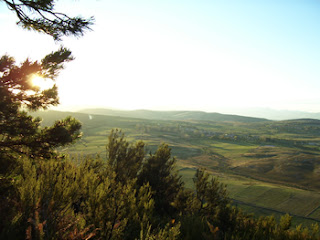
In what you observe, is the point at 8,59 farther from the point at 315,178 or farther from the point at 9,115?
the point at 315,178

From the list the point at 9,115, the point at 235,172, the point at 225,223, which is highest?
the point at 9,115

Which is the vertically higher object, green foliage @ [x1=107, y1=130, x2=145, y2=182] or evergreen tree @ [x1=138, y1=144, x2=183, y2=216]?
green foliage @ [x1=107, y1=130, x2=145, y2=182]

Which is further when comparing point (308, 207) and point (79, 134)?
point (308, 207)

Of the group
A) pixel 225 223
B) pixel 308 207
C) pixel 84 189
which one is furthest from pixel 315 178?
pixel 84 189

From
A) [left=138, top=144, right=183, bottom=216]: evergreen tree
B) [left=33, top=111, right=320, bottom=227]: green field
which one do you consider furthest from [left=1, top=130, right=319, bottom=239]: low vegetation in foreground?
[left=33, top=111, right=320, bottom=227]: green field

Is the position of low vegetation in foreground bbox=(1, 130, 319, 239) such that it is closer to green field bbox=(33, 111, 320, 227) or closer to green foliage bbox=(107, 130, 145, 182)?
green foliage bbox=(107, 130, 145, 182)

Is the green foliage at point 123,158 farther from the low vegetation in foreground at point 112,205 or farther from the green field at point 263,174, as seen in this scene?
the green field at point 263,174

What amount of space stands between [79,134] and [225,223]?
9.48m

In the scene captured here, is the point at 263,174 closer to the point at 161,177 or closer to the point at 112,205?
the point at 161,177

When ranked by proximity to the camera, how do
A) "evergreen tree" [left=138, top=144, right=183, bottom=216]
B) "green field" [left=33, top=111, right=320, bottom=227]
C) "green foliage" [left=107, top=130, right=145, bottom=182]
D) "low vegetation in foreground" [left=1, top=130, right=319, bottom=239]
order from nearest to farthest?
"low vegetation in foreground" [left=1, top=130, right=319, bottom=239] → "evergreen tree" [left=138, top=144, right=183, bottom=216] → "green foliage" [left=107, top=130, right=145, bottom=182] → "green field" [left=33, top=111, right=320, bottom=227]

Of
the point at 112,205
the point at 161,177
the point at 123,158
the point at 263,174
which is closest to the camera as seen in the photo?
the point at 112,205

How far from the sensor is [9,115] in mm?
6684

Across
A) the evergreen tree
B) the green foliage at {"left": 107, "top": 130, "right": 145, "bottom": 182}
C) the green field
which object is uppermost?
the green foliage at {"left": 107, "top": 130, "right": 145, "bottom": 182}

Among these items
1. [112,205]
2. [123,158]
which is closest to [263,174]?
[123,158]
